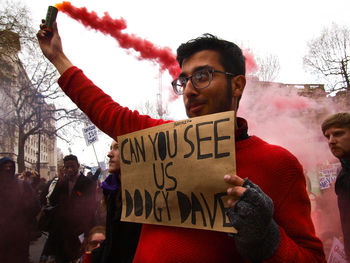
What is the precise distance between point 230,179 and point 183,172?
0.27 m

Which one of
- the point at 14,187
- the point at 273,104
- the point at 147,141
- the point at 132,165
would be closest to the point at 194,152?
the point at 147,141

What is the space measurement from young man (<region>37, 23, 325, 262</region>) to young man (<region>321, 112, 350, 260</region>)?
5.32 feet

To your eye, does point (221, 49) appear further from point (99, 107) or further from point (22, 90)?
point (22, 90)

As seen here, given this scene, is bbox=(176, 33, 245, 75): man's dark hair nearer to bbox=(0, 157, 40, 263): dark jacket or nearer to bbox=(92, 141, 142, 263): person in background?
bbox=(92, 141, 142, 263): person in background

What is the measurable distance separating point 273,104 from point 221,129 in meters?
5.82

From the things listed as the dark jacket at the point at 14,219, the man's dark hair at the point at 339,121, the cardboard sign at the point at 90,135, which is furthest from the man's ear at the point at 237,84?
the cardboard sign at the point at 90,135

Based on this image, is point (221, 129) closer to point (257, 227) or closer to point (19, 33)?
point (257, 227)

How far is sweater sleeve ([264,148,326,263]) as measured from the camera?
3.56 ft

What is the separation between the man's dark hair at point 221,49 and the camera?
4.74 feet

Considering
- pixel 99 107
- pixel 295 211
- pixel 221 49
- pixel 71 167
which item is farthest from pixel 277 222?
pixel 71 167

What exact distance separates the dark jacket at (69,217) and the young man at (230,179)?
3759 millimetres

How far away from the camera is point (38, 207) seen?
5.06m

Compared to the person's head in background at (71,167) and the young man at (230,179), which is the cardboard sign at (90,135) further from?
the young man at (230,179)

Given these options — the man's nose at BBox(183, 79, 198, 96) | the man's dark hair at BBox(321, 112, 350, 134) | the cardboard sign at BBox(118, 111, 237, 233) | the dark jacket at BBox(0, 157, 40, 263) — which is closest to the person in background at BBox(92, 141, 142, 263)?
the cardboard sign at BBox(118, 111, 237, 233)
